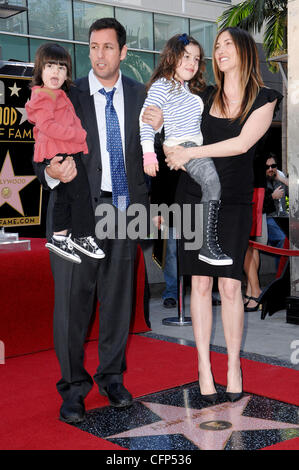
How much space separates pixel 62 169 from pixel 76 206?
21 centimetres

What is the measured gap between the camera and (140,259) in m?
4.90

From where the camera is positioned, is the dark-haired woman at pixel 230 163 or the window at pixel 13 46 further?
the window at pixel 13 46

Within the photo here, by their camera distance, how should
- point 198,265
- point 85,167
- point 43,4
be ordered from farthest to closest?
point 43,4 < point 198,265 < point 85,167

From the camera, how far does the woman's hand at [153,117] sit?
9.07ft

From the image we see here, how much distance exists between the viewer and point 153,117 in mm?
2766

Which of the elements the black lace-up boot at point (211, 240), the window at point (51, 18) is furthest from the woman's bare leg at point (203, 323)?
the window at point (51, 18)

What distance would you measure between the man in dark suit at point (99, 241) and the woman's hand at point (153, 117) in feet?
0.70

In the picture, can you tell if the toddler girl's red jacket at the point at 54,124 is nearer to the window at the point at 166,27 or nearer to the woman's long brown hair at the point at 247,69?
the woman's long brown hair at the point at 247,69

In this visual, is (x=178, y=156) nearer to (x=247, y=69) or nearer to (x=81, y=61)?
(x=247, y=69)

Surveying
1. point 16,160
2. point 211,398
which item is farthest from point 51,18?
point 211,398

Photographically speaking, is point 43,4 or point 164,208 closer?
point 164,208
